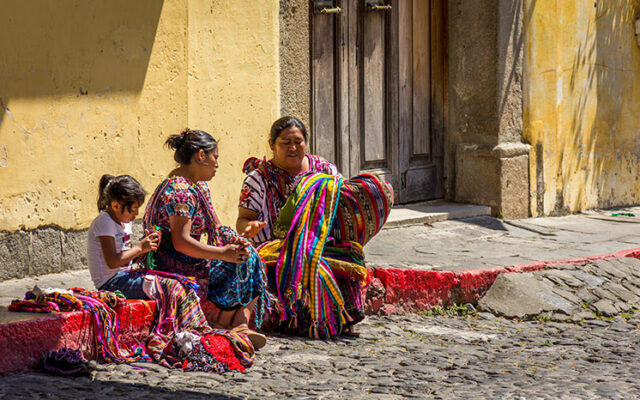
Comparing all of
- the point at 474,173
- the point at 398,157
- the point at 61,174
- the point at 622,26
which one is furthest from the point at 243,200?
the point at 622,26

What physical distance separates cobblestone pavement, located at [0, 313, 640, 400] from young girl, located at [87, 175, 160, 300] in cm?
50

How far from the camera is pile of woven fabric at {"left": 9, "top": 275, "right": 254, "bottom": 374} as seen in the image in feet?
14.7

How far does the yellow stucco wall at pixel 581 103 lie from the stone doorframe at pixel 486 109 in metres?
0.18

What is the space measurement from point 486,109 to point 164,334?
207 inches

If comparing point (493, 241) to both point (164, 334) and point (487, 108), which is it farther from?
point (164, 334)

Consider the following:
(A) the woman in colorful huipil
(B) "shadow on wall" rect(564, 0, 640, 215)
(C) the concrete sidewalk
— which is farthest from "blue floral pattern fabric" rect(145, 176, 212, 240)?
(B) "shadow on wall" rect(564, 0, 640, 215)

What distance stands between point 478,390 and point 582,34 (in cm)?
651

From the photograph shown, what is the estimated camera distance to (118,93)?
21.0ft

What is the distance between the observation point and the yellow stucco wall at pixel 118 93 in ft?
19.2

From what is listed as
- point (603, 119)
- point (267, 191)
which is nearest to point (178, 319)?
point (267, 191)

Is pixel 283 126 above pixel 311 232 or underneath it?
above

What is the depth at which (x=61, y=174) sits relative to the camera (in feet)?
20.0

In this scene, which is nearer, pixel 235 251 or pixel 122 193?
pixel 122 193

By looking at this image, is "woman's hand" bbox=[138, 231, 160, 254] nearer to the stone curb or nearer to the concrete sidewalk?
the stone curb
